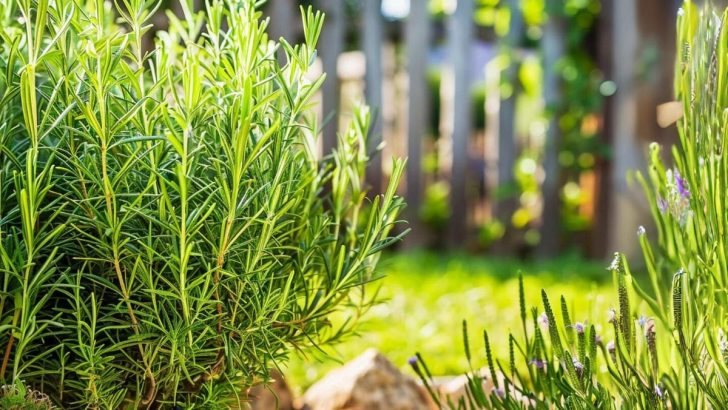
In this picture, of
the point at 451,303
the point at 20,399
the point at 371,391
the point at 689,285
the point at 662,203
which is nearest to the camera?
the point at 20,399

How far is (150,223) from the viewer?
2.63 feet

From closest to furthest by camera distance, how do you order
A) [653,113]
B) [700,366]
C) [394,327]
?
[700,366] < [394,327] < [653,113]

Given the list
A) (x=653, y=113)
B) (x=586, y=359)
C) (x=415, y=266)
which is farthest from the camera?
(x=653, y=113)

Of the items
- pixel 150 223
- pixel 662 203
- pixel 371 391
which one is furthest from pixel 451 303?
pixel 150 223

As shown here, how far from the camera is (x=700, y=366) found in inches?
40.6

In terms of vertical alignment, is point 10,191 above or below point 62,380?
above

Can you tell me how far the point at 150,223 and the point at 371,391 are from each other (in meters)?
0.82

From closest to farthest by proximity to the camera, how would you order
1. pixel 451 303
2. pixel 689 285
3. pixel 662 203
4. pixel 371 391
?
pixel 689 285, pixel 662 203, pixel 371 391, pixel 451 303

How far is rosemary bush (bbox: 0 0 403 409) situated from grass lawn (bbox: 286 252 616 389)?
0.86 metres

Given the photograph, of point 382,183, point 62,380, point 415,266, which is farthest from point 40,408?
point 382,183

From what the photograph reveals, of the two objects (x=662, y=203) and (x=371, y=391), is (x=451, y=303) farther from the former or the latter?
(x=662, y=203)

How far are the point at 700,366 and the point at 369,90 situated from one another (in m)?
3.44

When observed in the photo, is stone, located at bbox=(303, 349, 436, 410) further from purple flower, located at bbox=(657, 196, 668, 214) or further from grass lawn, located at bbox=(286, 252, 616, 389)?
purple flower, located at bbox=(657, 196, 668, 214)

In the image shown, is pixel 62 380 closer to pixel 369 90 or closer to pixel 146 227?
pixel 146 227
